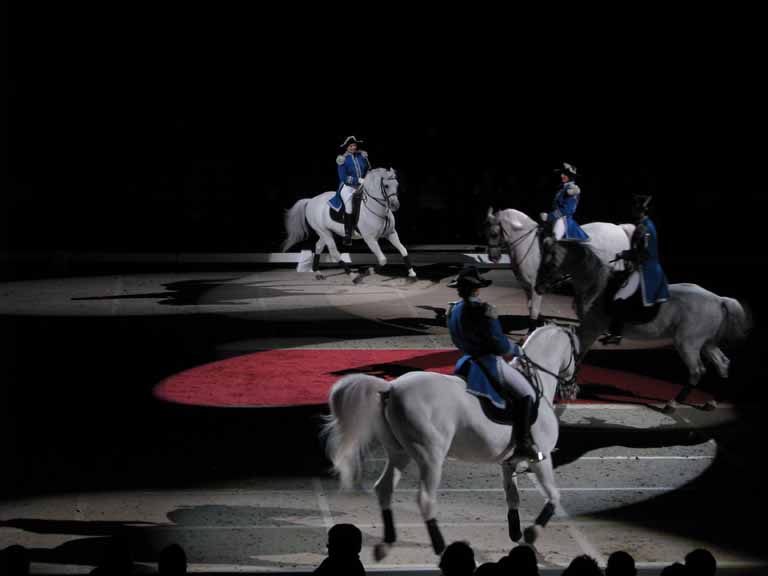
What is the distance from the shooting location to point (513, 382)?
7.37 m

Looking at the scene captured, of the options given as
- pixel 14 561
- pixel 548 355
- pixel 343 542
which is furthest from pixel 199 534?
pixel 14 561

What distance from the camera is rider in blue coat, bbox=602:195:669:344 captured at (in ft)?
36.9

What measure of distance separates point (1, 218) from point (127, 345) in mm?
10790

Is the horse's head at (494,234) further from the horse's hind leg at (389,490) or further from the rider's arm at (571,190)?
the horse's hind leg at (389,490)

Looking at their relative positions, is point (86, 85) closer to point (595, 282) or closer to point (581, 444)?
point (595, 282)

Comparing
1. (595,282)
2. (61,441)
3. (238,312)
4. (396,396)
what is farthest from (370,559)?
(238,312)

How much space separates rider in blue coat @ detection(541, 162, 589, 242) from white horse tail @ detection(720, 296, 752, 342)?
4047mm

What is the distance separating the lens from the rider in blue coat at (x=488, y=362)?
7340 millimetres

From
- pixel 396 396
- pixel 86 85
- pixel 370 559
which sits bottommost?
pixel 370 559

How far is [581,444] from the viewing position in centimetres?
1007

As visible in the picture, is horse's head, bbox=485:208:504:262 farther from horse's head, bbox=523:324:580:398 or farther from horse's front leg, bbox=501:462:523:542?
horse's front leg, bbox=501:462:523:542

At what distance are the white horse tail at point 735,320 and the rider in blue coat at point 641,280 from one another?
0.61 metres

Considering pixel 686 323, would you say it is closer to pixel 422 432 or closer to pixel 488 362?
pixel 488 362

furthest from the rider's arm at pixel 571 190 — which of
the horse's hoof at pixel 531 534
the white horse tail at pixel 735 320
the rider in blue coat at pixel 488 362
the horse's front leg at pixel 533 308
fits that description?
the horse's hoof at pixel 531 534
